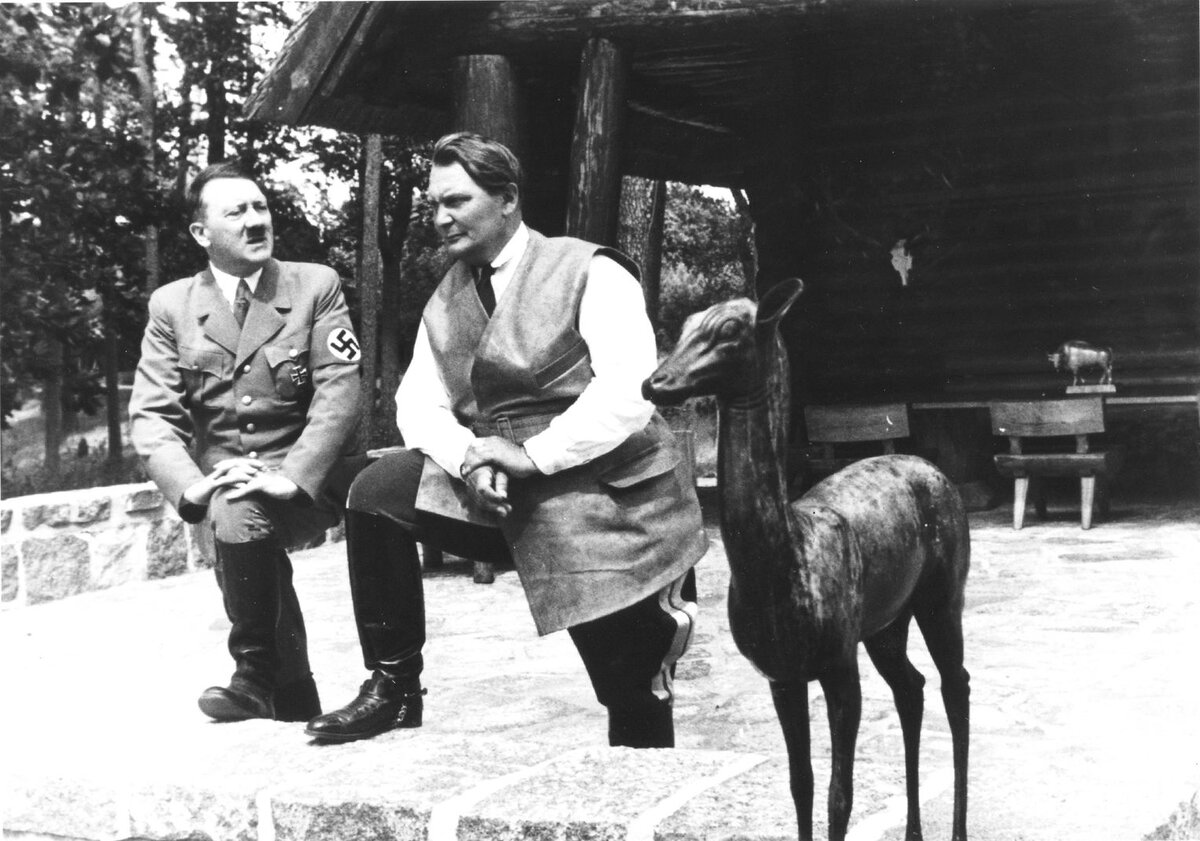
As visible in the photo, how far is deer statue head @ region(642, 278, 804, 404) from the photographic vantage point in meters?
2.49

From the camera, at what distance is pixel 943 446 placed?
10.7 m

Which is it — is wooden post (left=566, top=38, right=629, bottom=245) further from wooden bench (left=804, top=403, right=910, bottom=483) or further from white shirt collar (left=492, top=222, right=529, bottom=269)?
wooden bench (left=804, top=403, right=910, bottom=483)

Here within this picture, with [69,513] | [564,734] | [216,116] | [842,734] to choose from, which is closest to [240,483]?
[564,734]

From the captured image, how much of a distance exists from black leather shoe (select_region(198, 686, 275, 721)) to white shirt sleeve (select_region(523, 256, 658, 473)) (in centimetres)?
121

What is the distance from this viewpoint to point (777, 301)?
2451 millimetres

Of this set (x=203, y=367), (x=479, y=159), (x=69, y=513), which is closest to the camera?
(x=479, y=159)

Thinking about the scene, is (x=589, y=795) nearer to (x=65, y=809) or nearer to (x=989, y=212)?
(x=65, y=809)

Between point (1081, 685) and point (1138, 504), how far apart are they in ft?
18.4

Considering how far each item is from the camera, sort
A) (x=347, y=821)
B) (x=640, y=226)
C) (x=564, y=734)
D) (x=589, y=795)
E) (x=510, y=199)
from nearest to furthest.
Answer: (x=589, y=795), (x=347, y=821), (x=510, y=199), (x=564, y=734), (x=640, y=226)

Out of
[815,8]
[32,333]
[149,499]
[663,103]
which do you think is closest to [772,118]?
[663,103]

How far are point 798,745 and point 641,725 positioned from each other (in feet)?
4.06

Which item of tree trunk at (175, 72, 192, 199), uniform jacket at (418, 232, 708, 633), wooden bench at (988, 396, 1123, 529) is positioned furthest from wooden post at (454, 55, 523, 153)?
tree trunk at (175, 72, 192, 199)

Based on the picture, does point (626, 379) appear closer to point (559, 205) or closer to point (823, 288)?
point (559, 205)

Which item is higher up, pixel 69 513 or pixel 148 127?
pixel 148 127
